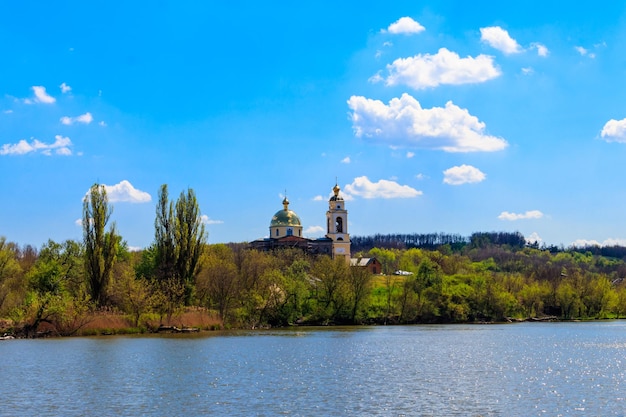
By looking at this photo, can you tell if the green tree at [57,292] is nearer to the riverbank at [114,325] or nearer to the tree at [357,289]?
the riverbank at [114,325]

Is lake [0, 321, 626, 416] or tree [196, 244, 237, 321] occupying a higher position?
tree [196, 244, 237, 321]

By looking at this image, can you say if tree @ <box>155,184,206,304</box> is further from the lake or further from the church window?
the church window

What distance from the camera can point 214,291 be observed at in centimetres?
7344

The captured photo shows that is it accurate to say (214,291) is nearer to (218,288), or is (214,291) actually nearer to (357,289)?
(218,288)

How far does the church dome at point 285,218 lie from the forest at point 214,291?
1669 inches

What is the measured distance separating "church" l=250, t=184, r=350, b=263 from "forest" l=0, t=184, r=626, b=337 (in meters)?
36.9

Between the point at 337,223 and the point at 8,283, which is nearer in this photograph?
the point at 8,283

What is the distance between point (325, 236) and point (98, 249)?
90.0 meters

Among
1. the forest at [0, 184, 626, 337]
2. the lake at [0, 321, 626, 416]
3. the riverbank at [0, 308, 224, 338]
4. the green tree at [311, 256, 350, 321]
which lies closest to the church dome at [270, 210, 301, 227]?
the forest at [0, 184, 626, 337]

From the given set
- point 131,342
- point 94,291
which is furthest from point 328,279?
point 131,342

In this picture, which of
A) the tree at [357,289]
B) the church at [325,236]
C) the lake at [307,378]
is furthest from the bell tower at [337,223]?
the lake at [307,378]

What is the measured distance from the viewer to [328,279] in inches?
3337

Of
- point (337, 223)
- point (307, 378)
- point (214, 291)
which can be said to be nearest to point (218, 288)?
point (214, 291)

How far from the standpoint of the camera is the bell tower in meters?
150
